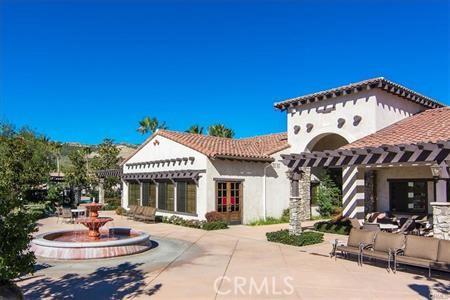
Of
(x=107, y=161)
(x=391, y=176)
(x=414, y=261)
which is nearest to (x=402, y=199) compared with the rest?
(x=391, y=176)

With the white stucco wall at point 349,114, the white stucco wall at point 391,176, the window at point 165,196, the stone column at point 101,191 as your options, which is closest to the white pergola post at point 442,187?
the white stucco wall at point 391,176

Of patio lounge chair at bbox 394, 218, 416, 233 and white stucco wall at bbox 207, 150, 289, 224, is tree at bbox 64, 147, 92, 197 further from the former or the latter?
patio lounge chair at bbox 394, 218, 416, 233

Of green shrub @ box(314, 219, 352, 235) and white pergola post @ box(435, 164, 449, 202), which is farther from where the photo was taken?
green shrub @ box(314, 219, 352, 235)

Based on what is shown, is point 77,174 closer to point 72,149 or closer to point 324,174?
point 72,149

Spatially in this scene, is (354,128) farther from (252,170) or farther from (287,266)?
(287,266)

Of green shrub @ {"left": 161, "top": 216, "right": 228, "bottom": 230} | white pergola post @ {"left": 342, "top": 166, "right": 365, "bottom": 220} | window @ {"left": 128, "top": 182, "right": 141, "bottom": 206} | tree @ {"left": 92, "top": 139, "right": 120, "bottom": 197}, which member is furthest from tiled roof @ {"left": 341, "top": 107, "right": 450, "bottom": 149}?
tree @ {"left": 92, "top": 139, "right": 120, "bottom": 197}

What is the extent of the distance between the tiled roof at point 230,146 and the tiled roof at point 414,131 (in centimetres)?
536

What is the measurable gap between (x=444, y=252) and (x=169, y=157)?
16283 mm

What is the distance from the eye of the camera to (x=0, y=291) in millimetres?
5359

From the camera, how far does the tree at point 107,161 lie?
113ft

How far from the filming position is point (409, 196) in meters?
17.7

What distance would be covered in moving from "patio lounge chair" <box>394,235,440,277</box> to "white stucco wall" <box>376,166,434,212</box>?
894cm

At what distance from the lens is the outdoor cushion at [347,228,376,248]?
10.4 m

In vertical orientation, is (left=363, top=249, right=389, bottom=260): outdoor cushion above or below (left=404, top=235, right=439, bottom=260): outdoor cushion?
below
